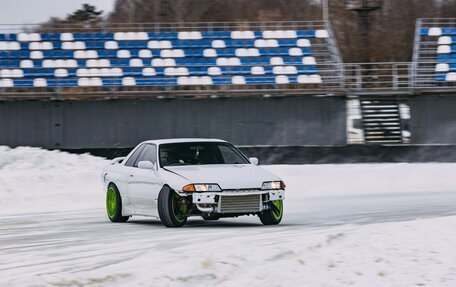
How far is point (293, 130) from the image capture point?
29.4m

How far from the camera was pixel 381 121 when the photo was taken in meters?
30.0

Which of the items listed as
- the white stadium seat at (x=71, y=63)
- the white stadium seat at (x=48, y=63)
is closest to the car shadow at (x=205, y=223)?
the white stadium seat at (x=71, y=63)

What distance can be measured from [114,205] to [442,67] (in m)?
18.6

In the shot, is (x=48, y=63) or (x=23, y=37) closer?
(x=48, y=63)

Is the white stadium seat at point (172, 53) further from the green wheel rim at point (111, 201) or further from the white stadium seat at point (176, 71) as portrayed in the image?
the green wheel rim at point (111, 201)

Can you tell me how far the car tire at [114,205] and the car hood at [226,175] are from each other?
145cm

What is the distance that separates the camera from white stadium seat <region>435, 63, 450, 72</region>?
30.6 m

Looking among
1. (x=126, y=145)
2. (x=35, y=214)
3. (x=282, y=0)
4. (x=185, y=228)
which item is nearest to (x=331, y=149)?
(x=126, y=145)

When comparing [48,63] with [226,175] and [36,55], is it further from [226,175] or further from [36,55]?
[226,175]

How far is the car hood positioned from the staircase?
670 inches

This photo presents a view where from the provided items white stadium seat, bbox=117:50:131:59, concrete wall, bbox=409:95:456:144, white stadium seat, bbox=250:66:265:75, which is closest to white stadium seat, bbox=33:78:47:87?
white stadium seat, bbox=117:50:131:59

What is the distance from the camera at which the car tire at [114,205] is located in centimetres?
1425

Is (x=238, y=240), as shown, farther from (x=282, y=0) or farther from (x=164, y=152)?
(x=282, y=0)

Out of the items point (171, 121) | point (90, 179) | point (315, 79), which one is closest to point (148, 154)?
point (90, 179)
